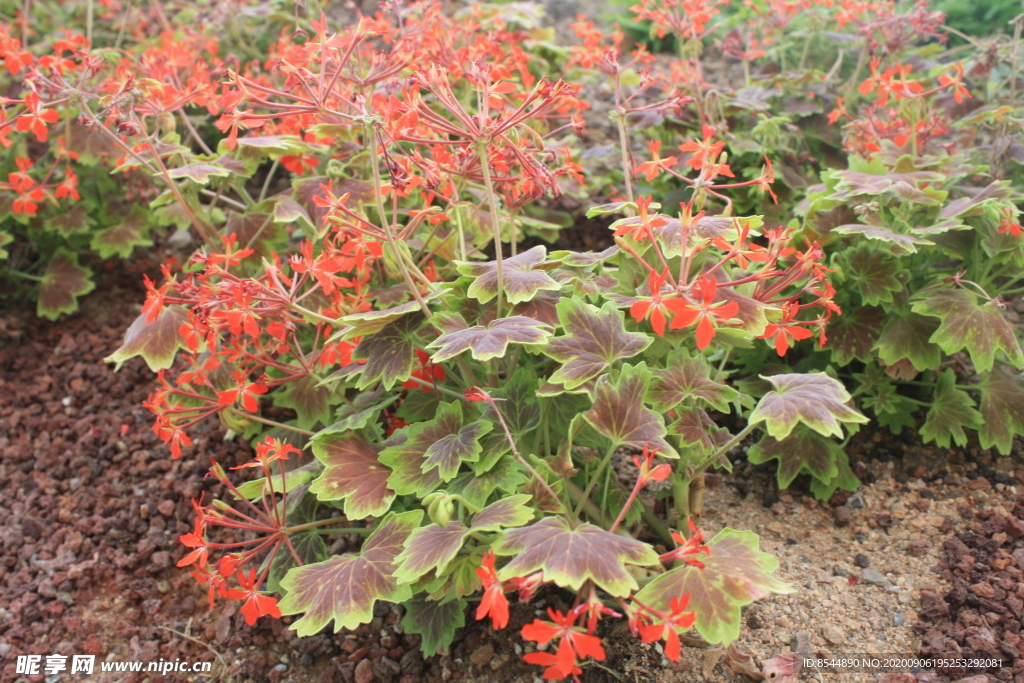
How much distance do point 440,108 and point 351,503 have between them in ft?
6.99

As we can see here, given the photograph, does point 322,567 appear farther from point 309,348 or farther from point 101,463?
point 101,463

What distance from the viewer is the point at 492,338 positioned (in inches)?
64.2

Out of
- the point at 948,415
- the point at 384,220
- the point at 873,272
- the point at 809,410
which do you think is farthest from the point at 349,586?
the point at 948,415

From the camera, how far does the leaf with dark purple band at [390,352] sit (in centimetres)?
182

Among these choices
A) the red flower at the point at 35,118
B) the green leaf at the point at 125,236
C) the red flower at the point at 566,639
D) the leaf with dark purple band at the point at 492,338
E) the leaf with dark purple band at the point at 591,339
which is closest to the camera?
the red flower at the point at 566,639

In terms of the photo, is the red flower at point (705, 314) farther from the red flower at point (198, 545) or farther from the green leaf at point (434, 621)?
the red flower at point (198, 545)

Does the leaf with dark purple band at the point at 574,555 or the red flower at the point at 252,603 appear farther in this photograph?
the red flower at the point at 252,603

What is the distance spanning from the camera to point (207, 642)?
230 centimetres

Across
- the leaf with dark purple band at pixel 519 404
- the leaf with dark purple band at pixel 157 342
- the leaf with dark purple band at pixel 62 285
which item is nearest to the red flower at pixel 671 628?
the leaf with dark purple band at pixel 519 404

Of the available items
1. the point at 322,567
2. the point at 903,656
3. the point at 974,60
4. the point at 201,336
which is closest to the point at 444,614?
the point at 322,567

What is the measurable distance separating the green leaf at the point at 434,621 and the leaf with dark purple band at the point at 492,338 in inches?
27.7

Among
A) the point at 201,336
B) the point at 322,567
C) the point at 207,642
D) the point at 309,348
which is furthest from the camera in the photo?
the point at 309,348

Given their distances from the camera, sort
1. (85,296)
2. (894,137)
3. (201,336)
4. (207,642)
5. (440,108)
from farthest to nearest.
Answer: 1. (85,296)
2. (440,108)
3. (894,137)
4. (207,642)
5. (201,336)

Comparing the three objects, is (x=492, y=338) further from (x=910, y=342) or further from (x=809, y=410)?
(x=910, y=342)
